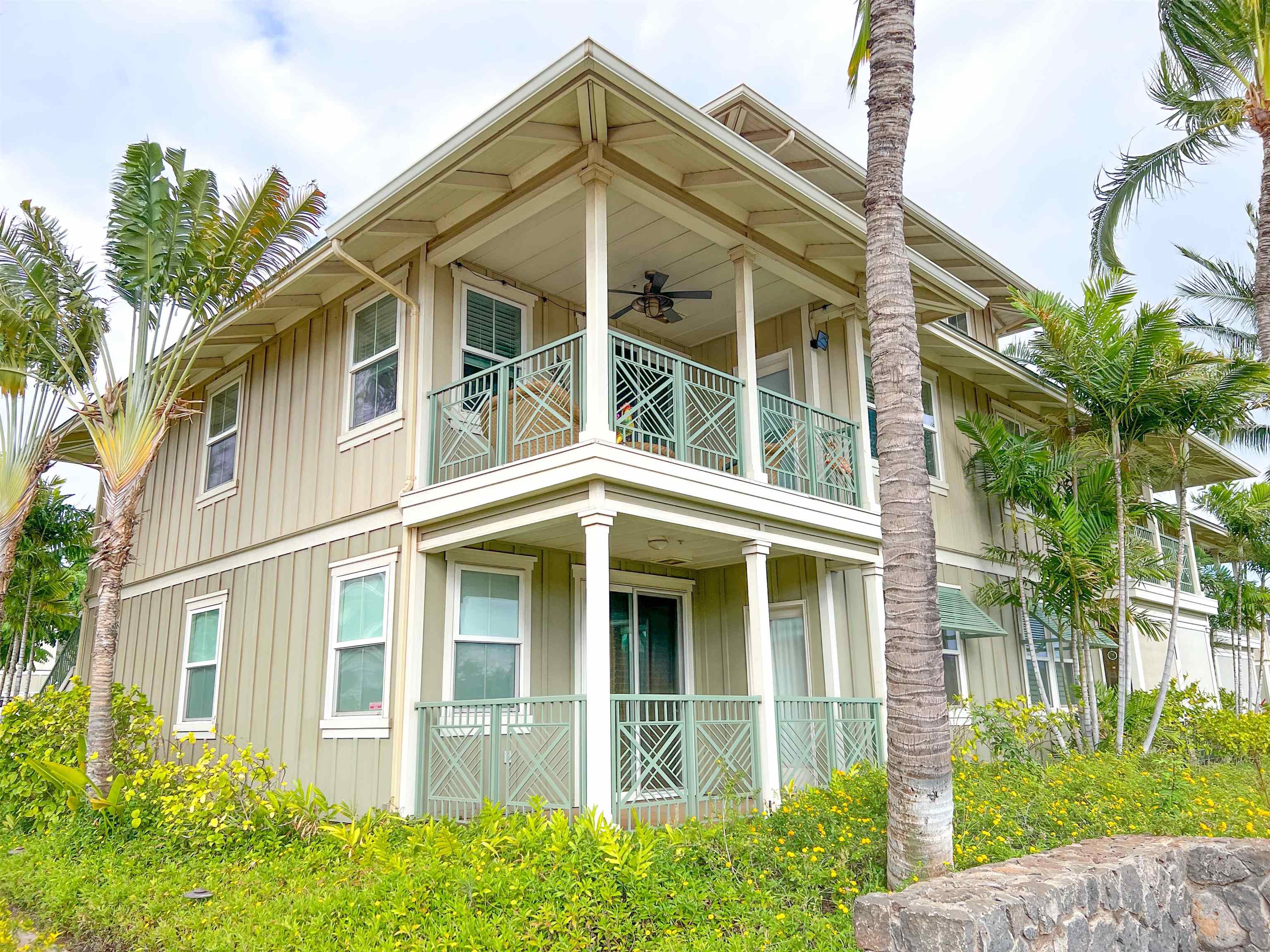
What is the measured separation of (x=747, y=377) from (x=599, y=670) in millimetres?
3507

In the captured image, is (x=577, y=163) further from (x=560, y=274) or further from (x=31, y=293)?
(x=31, y=293)

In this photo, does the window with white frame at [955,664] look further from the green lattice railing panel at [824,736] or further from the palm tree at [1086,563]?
the green lattice railing panel at [824,736]

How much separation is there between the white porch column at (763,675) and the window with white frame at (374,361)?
404cm

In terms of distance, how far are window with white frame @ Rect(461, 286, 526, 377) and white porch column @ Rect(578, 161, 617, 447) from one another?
86.9 inches

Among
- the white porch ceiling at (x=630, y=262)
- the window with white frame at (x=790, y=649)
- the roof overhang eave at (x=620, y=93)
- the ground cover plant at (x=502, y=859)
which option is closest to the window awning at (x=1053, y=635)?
the ground cover plant at (x=502, y=859)

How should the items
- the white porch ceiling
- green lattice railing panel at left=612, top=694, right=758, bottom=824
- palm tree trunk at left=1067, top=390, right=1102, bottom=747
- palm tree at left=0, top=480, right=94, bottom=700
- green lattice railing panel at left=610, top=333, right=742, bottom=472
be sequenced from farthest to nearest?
palm tree at left=0, top=480, right=94, bottom=700
palm tree trunk at left=1067, top=390, right=1102, bottom=747
the white porch ceiling
green lattice railing panel at left=610, top=333, right=742, bottom=472
green lattice railing panel at left=612, top=694, right=758, bottom=824

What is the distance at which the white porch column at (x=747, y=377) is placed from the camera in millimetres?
9156

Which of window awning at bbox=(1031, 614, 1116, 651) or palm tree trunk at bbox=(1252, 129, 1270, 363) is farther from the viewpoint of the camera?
window awning at bbox=(1031, 614, 1116, 651)

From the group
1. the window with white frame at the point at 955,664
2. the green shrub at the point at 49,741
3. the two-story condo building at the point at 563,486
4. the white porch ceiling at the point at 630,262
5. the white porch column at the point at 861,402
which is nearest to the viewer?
the two-story condo building at the point at 563,486

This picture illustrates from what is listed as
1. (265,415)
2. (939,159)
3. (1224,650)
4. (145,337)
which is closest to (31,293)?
(145,337)

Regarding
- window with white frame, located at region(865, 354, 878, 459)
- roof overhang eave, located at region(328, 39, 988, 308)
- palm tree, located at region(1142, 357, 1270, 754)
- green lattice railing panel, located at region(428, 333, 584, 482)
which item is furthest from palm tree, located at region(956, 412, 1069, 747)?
green lattice railing panel, located at region(428, 333, 584, 482)

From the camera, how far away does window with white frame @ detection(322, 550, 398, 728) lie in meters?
8.90

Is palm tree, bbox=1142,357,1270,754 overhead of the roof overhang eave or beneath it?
beneath

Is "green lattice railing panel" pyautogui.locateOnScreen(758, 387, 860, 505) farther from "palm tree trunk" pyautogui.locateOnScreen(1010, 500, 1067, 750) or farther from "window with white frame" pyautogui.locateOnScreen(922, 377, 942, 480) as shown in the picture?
"palm tree trunk" pyautogui.locateOnScreen(1010, 500, 1067, 750)
